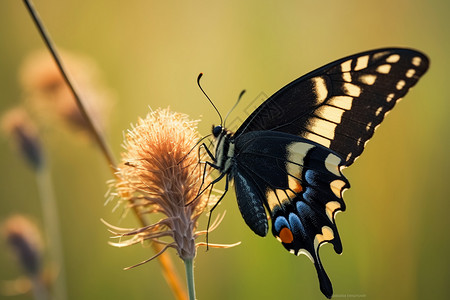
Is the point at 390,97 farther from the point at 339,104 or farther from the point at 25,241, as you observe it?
the point at 25,241

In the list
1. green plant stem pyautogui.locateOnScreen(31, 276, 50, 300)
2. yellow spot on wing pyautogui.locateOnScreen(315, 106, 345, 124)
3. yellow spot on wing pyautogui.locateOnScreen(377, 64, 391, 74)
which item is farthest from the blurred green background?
yellow spot on wing pyautogui.locateOnScreen(377, 64, 391, 74)

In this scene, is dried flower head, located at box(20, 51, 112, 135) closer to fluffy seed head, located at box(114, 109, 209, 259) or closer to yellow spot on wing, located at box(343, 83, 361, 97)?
fluffy seed head, located at box(114, 109, 209, 259)

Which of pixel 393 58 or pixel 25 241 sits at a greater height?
pixel 25 241

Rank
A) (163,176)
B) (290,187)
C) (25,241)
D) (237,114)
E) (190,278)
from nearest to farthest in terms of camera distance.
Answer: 1. (190,278)
2. (163,176)
3. (290,187)
4. (25,241)
5. (237,114)

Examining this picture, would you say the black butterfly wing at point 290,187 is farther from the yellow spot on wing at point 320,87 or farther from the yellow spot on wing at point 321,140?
the yellow spot on wing at point 320,87

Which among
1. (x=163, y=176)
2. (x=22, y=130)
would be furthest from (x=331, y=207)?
(x=22, y=130)

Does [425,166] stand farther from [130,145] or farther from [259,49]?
[130,145]
